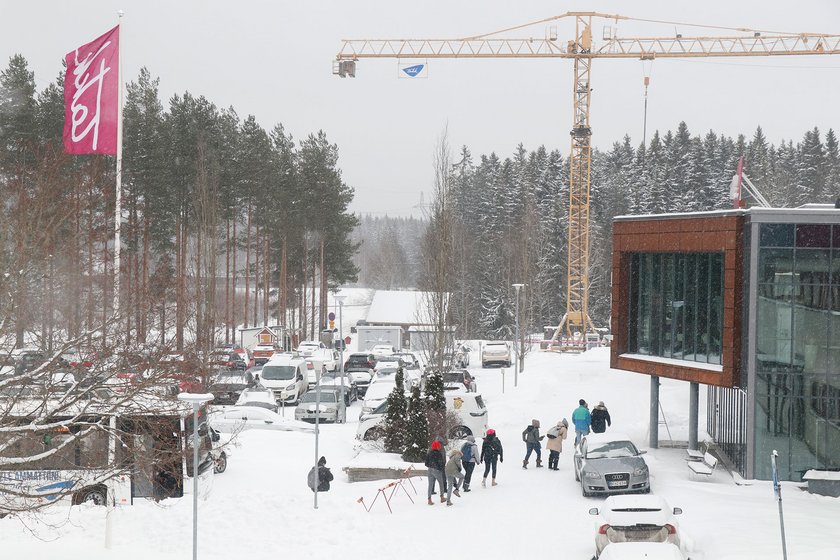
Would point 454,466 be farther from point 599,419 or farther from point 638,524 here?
point 599,419

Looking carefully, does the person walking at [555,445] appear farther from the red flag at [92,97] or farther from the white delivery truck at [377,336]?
the white delivery truck at [377,336]

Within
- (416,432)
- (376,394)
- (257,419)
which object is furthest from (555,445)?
(376,394)

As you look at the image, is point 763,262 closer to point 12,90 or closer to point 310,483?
point 310,483

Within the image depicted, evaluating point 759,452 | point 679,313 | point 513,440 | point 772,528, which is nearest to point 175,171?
point 513,440

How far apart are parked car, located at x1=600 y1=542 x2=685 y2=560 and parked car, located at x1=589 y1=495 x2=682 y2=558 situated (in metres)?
0.83

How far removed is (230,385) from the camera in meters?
36.3

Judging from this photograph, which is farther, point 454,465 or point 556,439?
point 556,439

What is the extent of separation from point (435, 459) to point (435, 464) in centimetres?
18

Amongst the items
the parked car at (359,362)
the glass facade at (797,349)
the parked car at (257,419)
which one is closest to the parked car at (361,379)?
the parked car at (359,362)

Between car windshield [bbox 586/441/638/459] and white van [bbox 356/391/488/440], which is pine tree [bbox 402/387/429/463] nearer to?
white van [bbox 356/391/488/440]

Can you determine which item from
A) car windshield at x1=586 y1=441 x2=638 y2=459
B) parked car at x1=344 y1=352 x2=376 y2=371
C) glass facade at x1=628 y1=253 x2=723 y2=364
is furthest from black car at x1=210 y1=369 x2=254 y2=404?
car windshield at x1=586 y1=441 x2=638 y2=459

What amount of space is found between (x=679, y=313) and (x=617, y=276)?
101 inches

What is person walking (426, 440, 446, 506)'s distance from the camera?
A: 67.5 ft

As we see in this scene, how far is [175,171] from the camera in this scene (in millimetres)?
59719
